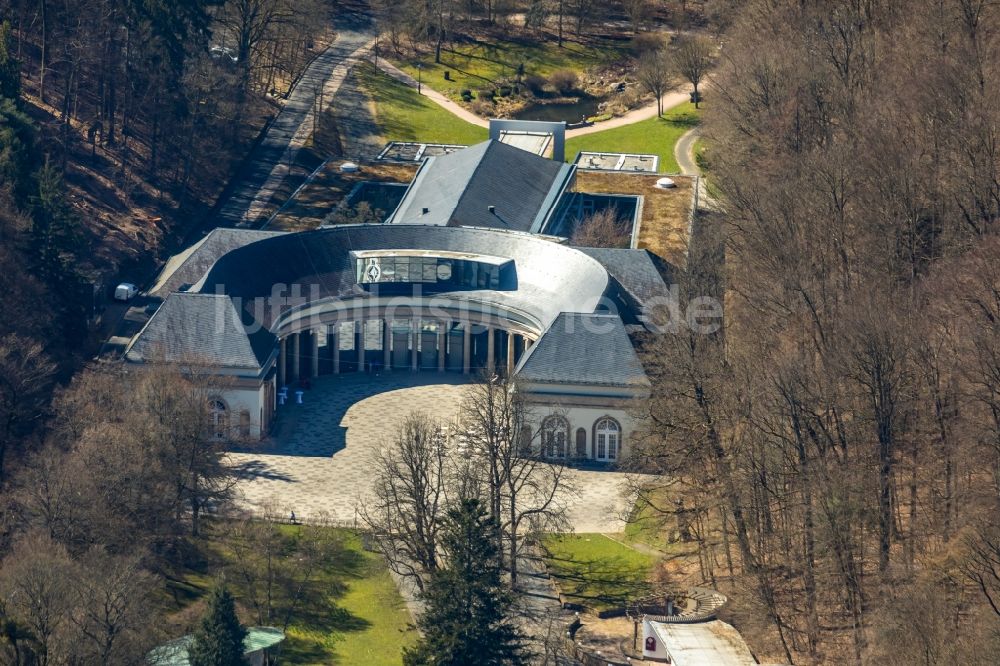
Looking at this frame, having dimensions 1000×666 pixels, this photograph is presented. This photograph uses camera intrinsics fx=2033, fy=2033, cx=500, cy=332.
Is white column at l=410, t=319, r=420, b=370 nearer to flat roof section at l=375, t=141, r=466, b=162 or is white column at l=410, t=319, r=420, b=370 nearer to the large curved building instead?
the large curved building

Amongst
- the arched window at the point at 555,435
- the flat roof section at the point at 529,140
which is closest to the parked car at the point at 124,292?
the arched window at the point at 555,435

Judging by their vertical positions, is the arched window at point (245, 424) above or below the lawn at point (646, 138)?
below

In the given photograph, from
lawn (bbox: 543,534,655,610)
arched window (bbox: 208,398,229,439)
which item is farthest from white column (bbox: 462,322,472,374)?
lawn (bbox: 543,534,655,610)

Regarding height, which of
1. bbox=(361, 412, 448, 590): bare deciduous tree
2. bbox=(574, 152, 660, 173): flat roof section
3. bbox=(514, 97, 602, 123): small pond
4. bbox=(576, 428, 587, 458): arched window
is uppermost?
bbox=(514, 97, 602, 123): small pond

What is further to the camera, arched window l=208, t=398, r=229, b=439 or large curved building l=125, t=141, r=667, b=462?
arched window l=208, t=398, r=229, b=439

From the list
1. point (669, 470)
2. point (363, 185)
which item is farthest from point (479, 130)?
point (669, 470)

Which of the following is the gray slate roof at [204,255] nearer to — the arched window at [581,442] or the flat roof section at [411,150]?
the arched window at [581,442]
